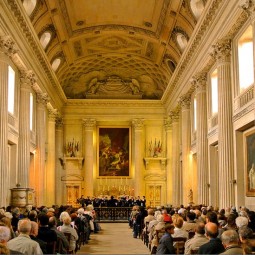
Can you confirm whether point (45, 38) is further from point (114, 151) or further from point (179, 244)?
point (179, 244)

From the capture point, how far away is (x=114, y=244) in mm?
19094

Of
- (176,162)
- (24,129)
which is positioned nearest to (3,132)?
(24,129)

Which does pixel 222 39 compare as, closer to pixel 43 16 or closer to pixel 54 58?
pixel 43 16

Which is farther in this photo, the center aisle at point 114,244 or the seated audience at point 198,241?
the center aisle at point 114,244

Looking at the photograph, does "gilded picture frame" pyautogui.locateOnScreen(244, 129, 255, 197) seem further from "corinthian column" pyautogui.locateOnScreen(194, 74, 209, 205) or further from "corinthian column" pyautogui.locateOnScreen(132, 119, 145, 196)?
"corinthian column" pyautogui.locateOnScreen(132, 119, 145, 196)

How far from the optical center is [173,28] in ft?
94.7

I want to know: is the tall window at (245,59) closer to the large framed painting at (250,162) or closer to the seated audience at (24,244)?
the large framed painting at (250,162)

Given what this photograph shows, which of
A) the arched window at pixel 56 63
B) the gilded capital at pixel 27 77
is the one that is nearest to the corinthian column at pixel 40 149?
the gilded capital at pixel 27 77

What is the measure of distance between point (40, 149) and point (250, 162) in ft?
47.8

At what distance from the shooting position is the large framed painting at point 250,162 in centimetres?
1822

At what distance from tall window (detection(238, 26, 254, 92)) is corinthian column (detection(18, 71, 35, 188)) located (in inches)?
418

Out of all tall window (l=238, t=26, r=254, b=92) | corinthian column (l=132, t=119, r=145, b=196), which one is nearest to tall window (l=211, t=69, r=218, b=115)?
tall window (l=238, t=26, r=254, b=92)

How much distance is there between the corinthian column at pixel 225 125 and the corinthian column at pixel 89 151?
19319mm

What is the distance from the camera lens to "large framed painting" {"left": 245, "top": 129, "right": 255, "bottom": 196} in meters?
18.2
